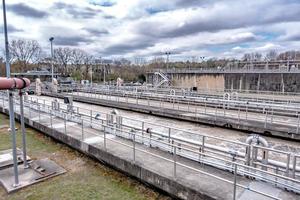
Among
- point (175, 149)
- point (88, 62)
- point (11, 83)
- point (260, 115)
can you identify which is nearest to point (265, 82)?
point (260, 115)

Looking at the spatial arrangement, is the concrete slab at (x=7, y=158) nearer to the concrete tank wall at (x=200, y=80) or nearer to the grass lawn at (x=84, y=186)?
the grass lawn at (x=84, y=186)

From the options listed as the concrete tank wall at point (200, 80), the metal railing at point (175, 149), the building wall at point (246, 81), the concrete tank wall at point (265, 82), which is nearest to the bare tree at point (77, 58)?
the concrete tank wall at point (200, 80)

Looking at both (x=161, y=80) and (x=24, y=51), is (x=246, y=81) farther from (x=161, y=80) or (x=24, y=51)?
(x=24, y=51)

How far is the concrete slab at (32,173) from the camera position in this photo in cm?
601

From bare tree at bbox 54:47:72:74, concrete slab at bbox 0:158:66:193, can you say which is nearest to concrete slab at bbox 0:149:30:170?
concrete slab at bbox 0:158:66:193

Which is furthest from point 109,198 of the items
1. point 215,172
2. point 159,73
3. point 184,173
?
point 159,73

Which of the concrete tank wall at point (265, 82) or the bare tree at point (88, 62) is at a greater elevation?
the bare tree at point (88, 62)

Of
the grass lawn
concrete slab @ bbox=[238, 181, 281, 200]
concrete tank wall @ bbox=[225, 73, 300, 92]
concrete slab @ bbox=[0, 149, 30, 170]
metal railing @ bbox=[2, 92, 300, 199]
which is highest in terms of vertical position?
concrete tank wall @ bbox=[225, 73, 300, 92]

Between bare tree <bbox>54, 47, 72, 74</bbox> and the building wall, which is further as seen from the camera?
bare tree <bbox>54, 47, 72, 74</bbox>

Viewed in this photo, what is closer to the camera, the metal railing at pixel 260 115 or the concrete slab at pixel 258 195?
the concrete slab at pixel 258 195

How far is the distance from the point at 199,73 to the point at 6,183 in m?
29.8

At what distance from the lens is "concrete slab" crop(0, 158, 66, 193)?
6012 millimetres

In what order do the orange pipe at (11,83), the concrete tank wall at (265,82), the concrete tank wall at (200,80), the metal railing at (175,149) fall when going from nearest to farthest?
1. the metal railing at (175,149)
2. the orange pipe at (11,83)
3. the concrete tank wall at (265,82)
4. the concrete tank wall at (200,80)

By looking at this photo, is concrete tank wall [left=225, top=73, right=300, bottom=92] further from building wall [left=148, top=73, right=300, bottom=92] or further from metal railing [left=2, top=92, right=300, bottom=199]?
metal railing [left=2, top=92, right=300, bottom=199]
